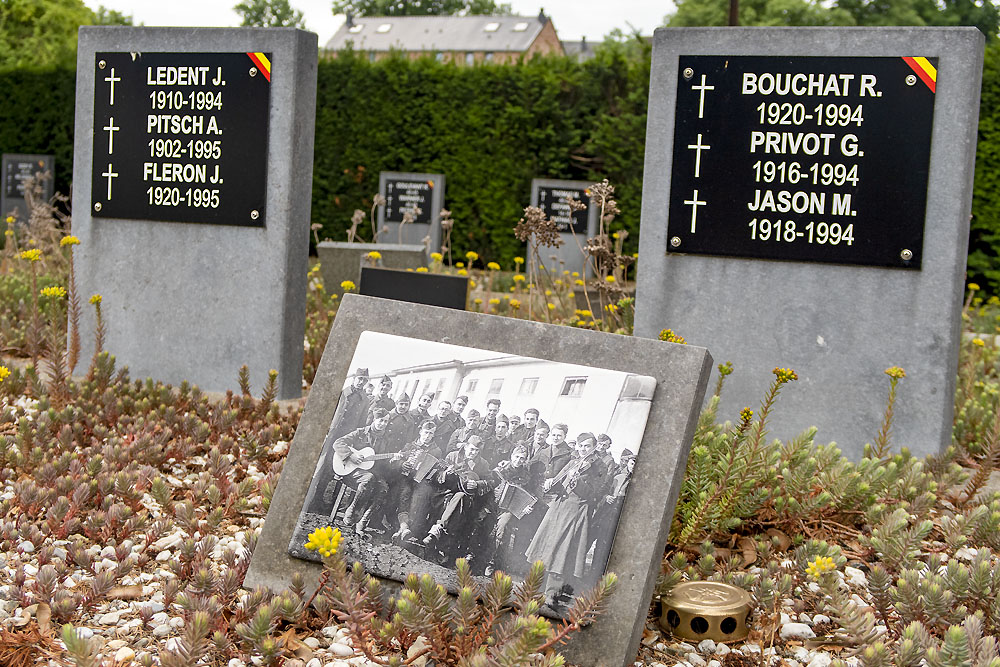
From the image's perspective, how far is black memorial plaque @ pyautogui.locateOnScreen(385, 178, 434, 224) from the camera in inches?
559

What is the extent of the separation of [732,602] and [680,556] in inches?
8.1

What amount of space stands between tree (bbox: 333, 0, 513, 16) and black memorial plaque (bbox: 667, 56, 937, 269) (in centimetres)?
6059

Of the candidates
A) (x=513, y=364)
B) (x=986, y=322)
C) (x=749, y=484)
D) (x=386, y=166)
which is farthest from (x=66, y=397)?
(x=386, y=166)

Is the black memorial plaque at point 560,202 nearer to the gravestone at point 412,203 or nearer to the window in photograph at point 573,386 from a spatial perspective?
the gravestone at point 412,203

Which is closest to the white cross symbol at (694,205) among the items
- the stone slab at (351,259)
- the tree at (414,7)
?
the stone slab at (351,259)

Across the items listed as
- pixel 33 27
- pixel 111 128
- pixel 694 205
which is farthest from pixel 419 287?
pixel 33 27

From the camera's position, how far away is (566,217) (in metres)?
13.0

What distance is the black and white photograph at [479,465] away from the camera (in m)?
2.10

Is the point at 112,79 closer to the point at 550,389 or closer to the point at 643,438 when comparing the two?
the point at 550,389

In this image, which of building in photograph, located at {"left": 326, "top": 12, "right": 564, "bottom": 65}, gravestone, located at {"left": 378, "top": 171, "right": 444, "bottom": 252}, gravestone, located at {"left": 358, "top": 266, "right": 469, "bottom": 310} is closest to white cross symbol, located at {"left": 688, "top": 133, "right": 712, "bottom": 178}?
gravestone, located at {"left": 358, "top": 266, "right": 469, "bottom": 310}

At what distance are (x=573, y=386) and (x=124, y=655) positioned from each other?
1.15m

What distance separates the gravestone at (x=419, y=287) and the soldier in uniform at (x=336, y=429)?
6.64 feet

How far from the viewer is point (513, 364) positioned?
2.30 m

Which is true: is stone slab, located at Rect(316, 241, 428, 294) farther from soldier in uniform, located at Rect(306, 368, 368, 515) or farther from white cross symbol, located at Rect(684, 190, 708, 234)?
soldier in uniform, located at Rect(306, 368, 368, 515)
